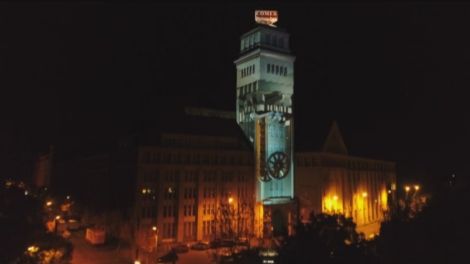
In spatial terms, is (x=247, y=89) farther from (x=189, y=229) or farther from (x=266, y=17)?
(x=189, y=229)

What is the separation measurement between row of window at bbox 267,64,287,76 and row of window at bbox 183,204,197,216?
3302 cm

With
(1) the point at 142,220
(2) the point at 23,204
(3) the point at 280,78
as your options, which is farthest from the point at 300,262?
(3) the point at 280,78

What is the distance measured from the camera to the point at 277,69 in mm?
87188

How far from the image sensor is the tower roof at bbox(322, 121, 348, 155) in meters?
92.4

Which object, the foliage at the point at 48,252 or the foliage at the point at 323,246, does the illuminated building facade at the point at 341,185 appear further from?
the foliage at the point at 323,246

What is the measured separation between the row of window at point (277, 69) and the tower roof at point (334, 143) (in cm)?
1781

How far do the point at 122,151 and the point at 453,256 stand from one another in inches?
2322

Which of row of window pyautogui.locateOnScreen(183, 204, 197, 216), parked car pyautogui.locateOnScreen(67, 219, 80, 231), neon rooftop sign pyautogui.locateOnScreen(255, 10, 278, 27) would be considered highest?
neon rooftop sign pyautogui.locateOnScreen(255, 10, 278, 27)

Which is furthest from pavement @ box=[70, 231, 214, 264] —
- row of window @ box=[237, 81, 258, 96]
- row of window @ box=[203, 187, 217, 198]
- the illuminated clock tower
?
row of window @ box=[237, 81, 258, 96]

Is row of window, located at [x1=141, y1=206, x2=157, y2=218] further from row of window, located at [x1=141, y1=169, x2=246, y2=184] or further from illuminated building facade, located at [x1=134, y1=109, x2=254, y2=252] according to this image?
row of window, located at [x1=141, y1=169, x2=246, y2=184]

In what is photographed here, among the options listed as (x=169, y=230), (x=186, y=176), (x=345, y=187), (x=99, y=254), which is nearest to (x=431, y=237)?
(x=99, y=254)

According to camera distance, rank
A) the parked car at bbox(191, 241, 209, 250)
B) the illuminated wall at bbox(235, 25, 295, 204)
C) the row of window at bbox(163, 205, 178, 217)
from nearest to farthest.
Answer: the parked car at bbox(191, 241, 209, 250), the row of window at bbox(163, 205, 178, 217), the illuminated wall at bbox(235, 25, 295, 204)

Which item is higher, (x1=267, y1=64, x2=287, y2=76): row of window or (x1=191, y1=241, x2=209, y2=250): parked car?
(x1=267, y1=64, x2=287, y2=76): row of window

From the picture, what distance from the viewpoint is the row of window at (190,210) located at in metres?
69.8
